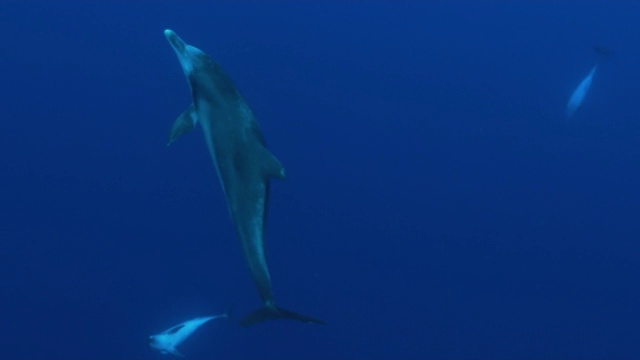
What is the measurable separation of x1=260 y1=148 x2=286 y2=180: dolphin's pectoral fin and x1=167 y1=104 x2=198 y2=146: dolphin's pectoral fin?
598 mm

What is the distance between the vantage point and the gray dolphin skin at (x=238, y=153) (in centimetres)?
400

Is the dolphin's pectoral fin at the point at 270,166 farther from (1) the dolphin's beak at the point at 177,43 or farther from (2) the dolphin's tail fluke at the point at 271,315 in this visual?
(2) the dolphin's tail fluke at the point at 271,315

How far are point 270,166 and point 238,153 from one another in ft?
0.62

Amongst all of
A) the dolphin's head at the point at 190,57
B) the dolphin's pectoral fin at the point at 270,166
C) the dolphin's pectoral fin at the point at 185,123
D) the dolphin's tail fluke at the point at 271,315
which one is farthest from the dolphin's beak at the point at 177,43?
the dolphin's tail fluke at the point at 271,315

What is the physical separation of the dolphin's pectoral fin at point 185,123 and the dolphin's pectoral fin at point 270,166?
60 centimetres

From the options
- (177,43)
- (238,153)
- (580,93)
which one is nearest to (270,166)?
(238,153)

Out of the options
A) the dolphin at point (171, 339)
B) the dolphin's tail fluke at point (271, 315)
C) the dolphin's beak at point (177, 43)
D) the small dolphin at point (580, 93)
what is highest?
the small dolphin at point (580, 93)

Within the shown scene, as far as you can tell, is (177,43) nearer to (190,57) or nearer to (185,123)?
(190,57)

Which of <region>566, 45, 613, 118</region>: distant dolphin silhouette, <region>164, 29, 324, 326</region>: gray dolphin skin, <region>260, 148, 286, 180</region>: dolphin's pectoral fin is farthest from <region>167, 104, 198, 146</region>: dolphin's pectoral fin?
<region>566, 45, 613, 118</region>: distant dolphin silhouette

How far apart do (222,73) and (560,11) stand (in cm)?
1504

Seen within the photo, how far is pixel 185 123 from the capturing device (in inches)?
178

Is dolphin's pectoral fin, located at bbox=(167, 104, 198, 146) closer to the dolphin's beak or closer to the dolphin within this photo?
the dolphin's beak

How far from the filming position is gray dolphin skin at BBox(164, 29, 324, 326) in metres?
4.00

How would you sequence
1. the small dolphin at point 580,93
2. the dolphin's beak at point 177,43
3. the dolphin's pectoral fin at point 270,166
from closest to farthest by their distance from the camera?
the dolphin's pectoral fin at point 270,166 → the dolphin's beak at point 177,43 → the small dolphin at point 580,93
